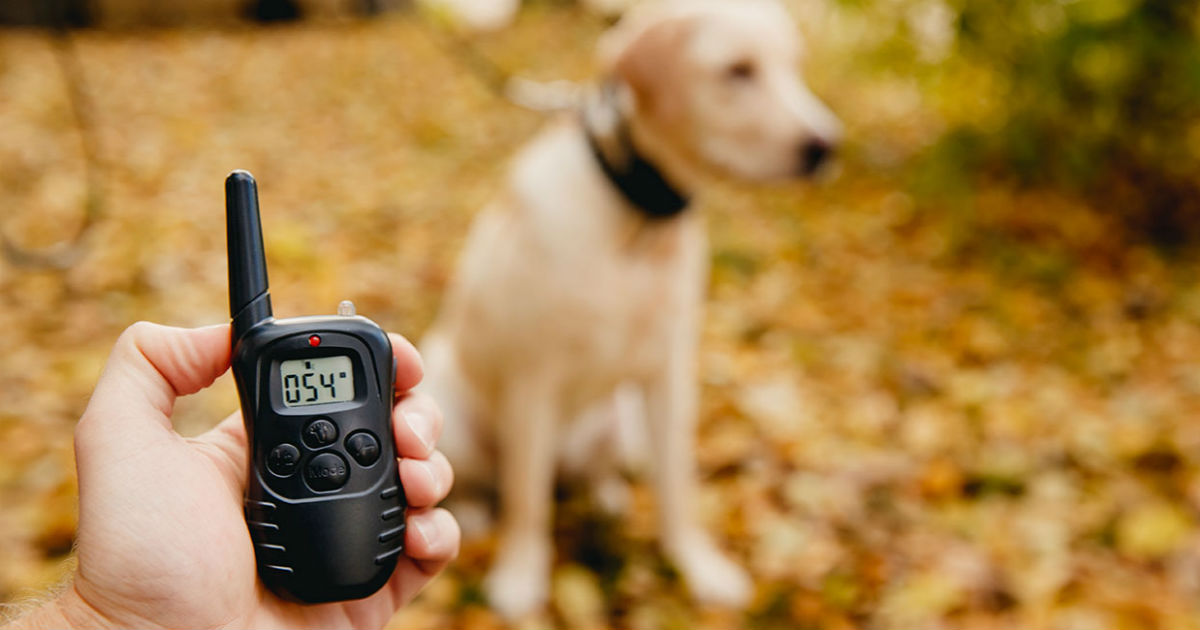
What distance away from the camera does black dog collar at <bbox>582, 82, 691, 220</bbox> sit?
1.72m

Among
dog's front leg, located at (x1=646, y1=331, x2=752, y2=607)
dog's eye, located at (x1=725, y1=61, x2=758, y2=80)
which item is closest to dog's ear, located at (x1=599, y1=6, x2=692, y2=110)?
dog's eye, located at (x1=725, y1=61, x2=758, y2=80)

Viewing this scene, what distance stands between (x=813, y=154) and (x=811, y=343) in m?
1.44

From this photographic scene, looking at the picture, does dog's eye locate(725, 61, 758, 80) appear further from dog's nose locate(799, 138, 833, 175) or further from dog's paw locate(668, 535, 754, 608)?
dog's paw locate(668, 535, 754, 608)

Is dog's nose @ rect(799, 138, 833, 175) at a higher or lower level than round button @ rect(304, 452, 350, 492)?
higher

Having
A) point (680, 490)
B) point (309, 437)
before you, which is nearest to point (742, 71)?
point (680, 490)

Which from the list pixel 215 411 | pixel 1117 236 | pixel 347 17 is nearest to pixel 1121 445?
pixel 1117 236

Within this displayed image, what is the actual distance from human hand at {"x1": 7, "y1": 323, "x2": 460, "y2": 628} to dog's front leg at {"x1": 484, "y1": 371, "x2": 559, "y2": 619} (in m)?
0.85

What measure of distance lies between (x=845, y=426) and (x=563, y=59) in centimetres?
588

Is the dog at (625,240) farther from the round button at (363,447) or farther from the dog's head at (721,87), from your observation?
the round button at (363,447)

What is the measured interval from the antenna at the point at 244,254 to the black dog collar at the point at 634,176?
955 millimetres

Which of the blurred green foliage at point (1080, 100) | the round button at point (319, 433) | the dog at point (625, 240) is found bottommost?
the round button at point (319, 433)

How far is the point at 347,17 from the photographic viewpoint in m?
9.05

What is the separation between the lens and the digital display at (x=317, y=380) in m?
0.90

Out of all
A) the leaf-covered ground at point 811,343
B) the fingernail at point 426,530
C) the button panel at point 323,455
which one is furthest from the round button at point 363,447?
the leaf-covered ground at point 811,343
